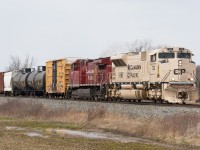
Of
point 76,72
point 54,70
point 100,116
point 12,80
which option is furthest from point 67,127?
point 12,80

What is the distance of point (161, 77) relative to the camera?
92.4 ft

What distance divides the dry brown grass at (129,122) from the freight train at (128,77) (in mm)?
3404

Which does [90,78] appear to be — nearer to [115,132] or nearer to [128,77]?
[128,77]

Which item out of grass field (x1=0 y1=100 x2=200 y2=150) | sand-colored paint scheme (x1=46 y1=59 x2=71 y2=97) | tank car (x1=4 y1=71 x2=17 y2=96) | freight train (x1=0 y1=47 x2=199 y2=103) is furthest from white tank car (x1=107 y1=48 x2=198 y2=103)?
tank car (x1=4 y1=71 x2=17 y2=96)

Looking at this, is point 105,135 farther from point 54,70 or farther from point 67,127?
point 54,70

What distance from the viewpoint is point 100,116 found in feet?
91.9

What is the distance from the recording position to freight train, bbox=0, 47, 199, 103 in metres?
27.5

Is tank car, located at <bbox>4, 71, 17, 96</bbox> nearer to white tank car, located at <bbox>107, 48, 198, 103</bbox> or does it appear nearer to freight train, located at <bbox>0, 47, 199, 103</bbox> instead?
freight train, located at <bbox>0, 47, 199, 103</bbox>

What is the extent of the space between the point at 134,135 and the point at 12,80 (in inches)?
1460

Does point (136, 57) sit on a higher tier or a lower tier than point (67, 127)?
higher

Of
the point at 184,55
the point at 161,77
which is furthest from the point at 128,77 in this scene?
the point at 184,55

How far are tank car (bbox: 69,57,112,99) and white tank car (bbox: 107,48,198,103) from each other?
10.2 feet

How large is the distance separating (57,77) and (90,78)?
23.4ft

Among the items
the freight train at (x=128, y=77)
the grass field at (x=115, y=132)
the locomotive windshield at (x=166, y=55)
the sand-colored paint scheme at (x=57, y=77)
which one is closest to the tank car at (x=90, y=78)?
the freight train at (x=128, y=77)
